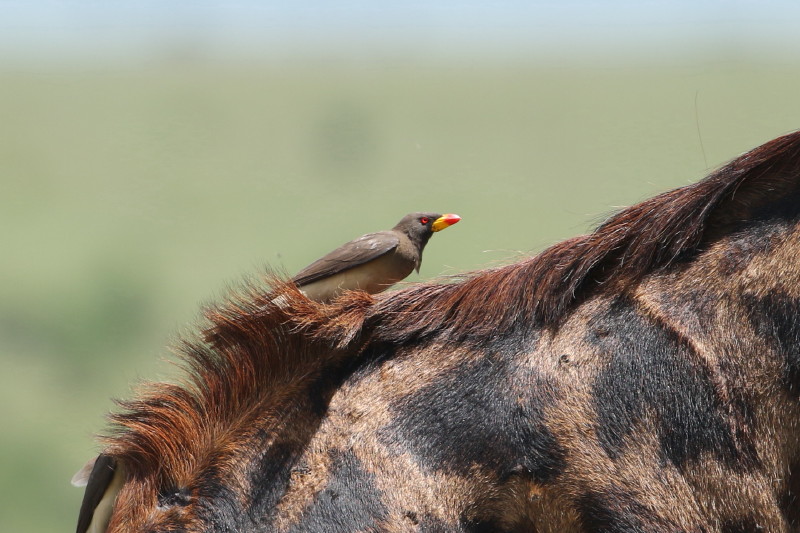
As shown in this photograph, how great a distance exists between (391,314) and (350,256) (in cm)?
117

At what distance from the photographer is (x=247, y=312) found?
2.96 meters

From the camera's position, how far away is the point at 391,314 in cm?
293

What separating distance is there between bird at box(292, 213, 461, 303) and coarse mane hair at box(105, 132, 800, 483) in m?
0.80

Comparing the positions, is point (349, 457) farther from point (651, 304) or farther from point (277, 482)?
point (651, 304)

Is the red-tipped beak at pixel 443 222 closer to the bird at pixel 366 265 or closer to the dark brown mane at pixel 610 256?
the bird at pixel 366 265

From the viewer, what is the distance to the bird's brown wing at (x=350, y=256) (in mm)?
3990

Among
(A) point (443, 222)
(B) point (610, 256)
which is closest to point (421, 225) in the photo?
(A) point (443, 222)

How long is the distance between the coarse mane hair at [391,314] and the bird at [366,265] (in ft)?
2.62

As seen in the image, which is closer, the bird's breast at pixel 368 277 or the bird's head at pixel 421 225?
the bird's breast at pixel 368 277

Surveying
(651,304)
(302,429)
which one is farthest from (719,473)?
(302,429)

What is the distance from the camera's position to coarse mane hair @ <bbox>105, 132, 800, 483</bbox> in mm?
2660

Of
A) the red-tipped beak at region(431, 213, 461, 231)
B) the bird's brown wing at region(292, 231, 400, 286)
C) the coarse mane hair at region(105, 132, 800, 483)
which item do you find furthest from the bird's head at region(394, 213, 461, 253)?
the coarse mane hair at region(105, 132, 800, 483)

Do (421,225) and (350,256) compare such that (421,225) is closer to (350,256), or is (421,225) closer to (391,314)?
(350,256)

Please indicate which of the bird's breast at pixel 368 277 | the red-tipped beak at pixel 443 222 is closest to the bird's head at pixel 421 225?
the red-tipped beak at pixel 443 222
